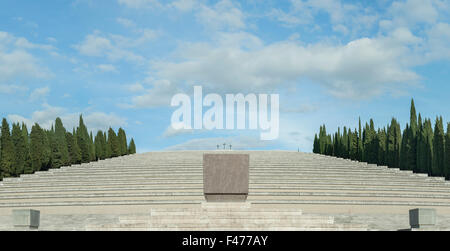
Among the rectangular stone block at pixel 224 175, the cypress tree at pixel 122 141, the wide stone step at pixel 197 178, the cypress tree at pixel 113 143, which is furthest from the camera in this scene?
the cypress tree at pixel 122 141

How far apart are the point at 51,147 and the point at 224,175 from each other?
25.9m

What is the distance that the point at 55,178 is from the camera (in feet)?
88.8

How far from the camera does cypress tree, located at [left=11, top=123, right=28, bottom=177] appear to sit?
108 ft

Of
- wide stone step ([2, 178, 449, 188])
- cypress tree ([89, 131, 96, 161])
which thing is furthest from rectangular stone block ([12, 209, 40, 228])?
cypress tree ([89, 131, 96, 161])

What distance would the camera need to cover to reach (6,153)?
106ft

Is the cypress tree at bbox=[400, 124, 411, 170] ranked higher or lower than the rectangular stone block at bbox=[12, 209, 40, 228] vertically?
higher

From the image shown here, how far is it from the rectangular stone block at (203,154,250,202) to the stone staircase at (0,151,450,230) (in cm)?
272

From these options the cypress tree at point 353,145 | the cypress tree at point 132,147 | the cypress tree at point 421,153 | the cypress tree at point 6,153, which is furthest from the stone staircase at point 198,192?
the cypress tree at point 132,147

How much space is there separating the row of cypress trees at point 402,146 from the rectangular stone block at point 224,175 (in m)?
23.5

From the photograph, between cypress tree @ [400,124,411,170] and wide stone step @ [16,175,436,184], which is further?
cypress tree @ [400,124,411,170]

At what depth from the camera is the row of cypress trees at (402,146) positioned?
34312mm

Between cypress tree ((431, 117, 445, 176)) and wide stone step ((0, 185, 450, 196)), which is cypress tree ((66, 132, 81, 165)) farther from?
cypress tree ((431, 117, 445, 176))

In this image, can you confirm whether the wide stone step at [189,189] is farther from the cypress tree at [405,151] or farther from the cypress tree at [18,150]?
the cypress tree at [405,151]
